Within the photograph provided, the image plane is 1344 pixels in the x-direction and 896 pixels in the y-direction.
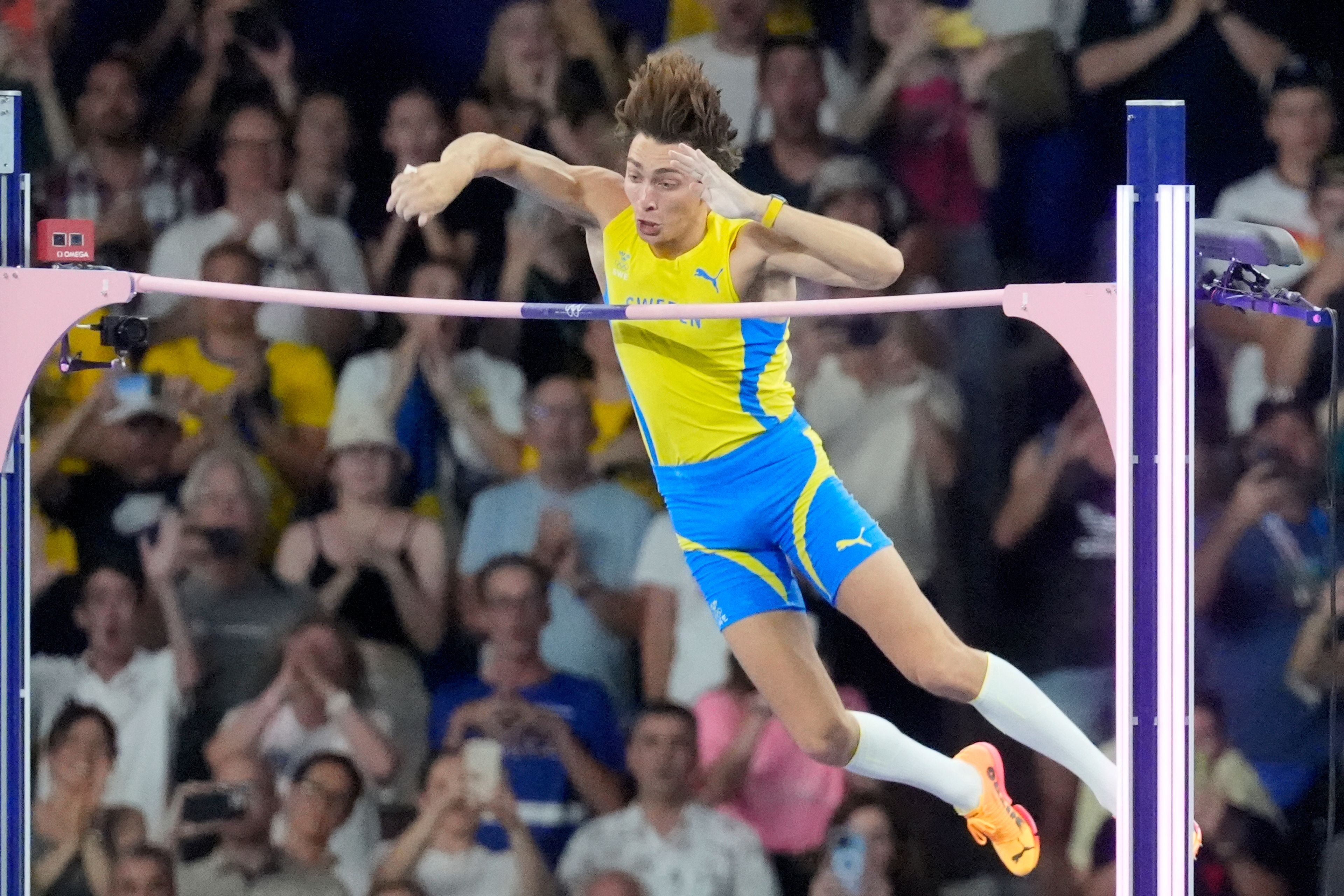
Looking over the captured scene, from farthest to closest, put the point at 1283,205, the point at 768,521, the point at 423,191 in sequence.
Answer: the point at 1283,205
the point at 768,521
the point at 423,191

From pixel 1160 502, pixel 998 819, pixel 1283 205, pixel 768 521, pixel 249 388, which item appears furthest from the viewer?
pixel 249 388

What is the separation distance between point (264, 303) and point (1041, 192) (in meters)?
2.65

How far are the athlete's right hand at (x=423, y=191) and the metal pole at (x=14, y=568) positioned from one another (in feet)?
3.22

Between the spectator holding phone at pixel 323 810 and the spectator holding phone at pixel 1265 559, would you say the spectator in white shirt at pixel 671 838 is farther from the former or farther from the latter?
the spectator holding phone at pixel 1265 559

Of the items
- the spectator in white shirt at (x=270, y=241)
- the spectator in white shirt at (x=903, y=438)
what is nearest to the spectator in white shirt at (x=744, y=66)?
the spectator in white shirt at (x=903, y=438)

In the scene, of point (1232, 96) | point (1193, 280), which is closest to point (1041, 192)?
point (1232, 96)

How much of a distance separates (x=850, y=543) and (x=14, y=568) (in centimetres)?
203

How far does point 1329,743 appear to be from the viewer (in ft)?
18.4

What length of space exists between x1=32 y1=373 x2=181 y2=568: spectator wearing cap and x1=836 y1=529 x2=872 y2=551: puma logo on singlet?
2.67 metres

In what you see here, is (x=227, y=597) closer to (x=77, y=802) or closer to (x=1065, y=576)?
(x=77, y=802)

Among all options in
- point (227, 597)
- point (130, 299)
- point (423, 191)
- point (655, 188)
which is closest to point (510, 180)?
point (655, 188)

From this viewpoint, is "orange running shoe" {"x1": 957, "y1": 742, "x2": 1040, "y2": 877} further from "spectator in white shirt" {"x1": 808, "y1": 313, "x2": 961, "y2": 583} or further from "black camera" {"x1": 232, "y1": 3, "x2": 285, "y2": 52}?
A: "black camera" {"x1": 232, "y1": 3, "x2": 285, "y2": 52}

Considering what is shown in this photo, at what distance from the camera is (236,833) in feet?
19.4

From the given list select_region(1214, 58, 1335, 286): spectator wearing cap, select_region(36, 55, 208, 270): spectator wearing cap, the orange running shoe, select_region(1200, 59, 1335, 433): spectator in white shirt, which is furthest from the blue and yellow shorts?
select_region(36, 55, 208, 270): spectator wearing cap
